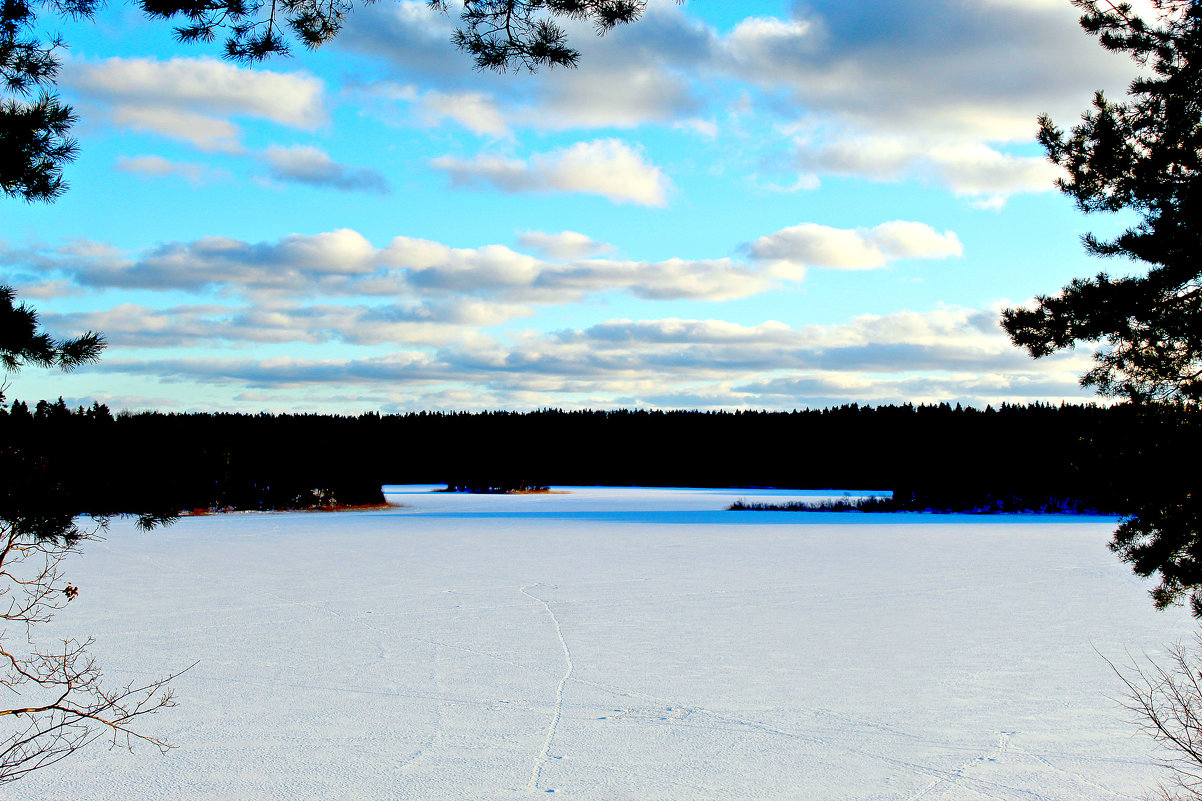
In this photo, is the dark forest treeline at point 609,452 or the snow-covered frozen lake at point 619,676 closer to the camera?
the dark forest treeline at point 609,452

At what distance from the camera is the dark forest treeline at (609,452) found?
399 centimetres

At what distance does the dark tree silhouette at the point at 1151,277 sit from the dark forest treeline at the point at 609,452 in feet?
0.62

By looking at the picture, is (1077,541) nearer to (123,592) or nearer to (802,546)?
(802,546)

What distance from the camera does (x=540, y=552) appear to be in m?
14.0

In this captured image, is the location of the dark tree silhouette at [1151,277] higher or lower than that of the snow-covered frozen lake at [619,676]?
higher

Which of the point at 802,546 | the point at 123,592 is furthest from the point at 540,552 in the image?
the point at 123,592

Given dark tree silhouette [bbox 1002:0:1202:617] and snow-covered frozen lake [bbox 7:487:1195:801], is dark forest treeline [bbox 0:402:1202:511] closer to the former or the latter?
dark tree silhouette [bbox 1002:0:1202:617]

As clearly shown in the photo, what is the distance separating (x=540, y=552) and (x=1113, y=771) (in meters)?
10.2

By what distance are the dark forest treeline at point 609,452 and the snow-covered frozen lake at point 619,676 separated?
55.2 inches

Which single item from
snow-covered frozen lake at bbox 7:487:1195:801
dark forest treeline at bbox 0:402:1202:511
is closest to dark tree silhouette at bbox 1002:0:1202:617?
dark forest treeline at bbox 0:402:1202:511

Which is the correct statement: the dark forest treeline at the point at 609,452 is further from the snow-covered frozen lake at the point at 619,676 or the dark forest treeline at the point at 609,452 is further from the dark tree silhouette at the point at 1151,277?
the snow-covered frozen lake at the point at 619,676

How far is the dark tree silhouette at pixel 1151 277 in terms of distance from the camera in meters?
3.96

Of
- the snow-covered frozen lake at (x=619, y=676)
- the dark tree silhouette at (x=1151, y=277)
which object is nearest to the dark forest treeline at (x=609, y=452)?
the dark tree silhouette at (x=1151, y=277)

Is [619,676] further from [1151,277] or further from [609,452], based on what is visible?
[609,452]
